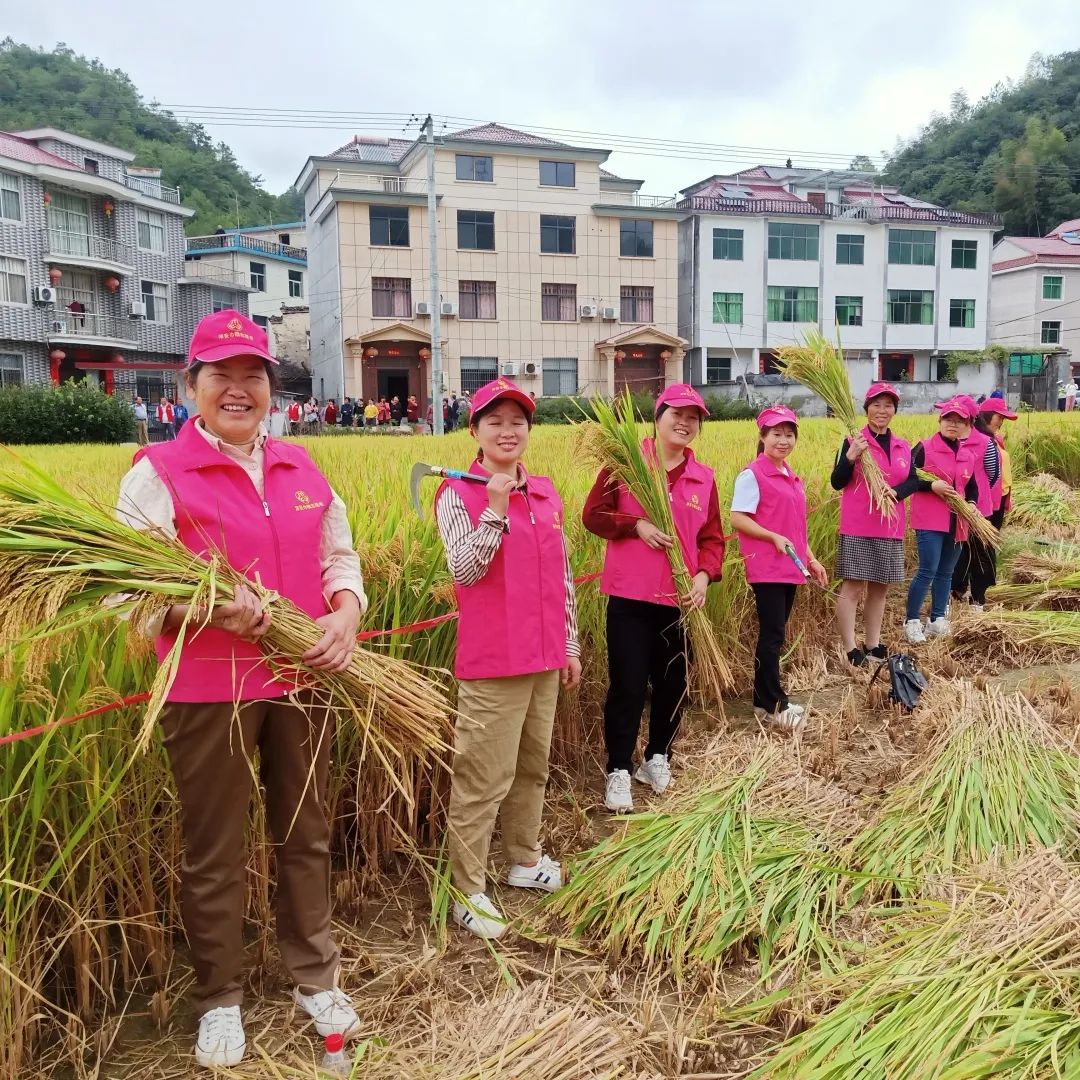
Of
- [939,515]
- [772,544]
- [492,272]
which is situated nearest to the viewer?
[772,544]

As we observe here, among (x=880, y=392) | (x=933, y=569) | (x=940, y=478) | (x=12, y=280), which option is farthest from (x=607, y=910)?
(x=12, y=280)

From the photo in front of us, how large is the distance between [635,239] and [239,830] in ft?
102

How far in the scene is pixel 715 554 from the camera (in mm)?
3441

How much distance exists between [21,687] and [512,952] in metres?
1.34

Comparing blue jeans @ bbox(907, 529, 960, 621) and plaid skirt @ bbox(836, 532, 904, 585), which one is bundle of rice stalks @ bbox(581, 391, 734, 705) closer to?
plaid skirt @ bbox(836, 532, 904, 585)

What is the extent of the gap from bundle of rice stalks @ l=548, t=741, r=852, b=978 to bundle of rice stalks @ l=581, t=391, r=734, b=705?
0.61 meters

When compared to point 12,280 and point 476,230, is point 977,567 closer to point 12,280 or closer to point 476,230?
point 476,230

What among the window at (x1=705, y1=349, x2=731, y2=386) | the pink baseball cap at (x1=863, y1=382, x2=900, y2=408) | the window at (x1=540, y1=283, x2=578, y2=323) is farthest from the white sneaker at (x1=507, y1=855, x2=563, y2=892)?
the window at (x1=705, y1=349, x2=731, y2=386)

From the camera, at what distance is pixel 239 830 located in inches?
76.2

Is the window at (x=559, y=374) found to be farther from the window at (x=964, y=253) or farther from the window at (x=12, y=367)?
the window at (x=964, y=253)

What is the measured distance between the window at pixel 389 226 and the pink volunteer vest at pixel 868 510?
25.7m

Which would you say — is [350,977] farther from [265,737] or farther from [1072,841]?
[1072,841]

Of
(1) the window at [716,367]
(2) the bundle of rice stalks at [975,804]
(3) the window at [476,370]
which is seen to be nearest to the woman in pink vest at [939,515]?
(2) the bundle of rice stalks at [975,804]

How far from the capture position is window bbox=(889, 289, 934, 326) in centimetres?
3391
